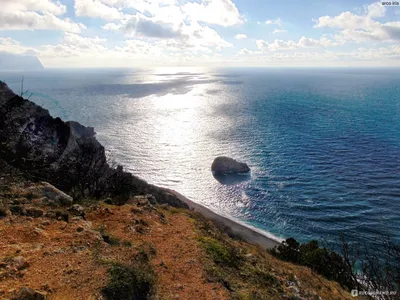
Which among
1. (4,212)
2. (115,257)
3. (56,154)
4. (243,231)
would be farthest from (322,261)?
(56,154)

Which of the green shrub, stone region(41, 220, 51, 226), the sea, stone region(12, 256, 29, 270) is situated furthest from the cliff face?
the sea

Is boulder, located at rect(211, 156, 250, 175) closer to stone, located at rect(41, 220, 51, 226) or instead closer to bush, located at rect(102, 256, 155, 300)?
stone, located at rect(41, 220, 51, 226)

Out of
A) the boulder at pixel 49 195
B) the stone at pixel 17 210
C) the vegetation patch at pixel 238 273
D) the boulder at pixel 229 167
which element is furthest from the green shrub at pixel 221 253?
the boulder at pixel 229 167

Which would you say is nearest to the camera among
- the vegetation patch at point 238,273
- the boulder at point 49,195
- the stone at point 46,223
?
the vegetation patch at point 238,273

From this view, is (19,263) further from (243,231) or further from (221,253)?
(243,231)

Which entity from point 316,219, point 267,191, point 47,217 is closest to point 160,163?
point 267,191

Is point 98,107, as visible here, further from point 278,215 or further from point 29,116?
point 278,215

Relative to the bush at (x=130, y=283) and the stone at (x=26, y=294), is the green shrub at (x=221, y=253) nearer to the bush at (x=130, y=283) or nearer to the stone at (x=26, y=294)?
the bush at (x=130, y=283)
